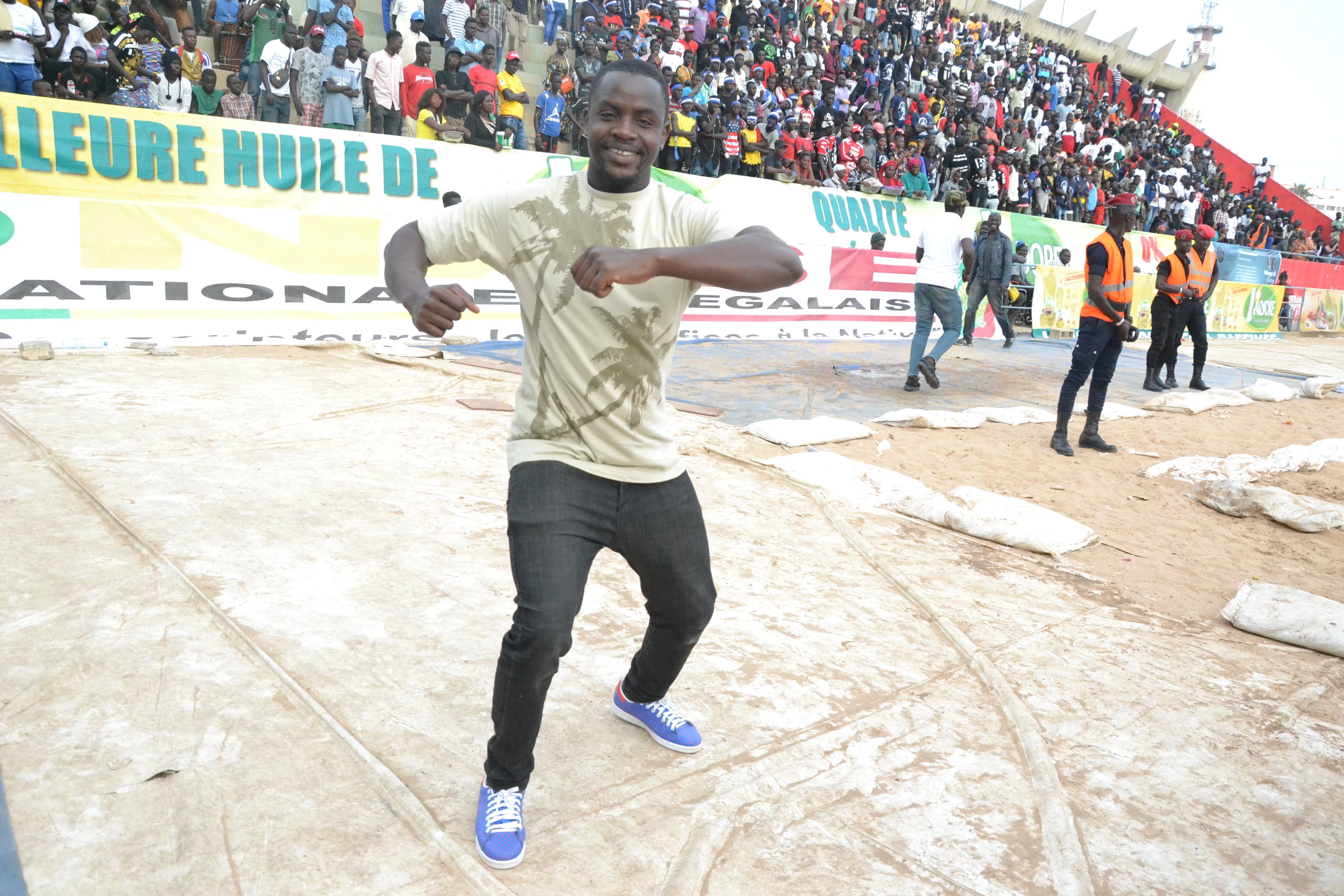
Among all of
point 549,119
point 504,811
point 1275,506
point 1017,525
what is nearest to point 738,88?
point 549,119

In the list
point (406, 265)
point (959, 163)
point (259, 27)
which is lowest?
point (406, 265)

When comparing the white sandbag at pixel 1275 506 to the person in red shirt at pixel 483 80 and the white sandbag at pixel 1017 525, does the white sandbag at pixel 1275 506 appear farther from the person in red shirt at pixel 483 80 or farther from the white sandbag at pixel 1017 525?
the person in red shirt at pixel 483 80

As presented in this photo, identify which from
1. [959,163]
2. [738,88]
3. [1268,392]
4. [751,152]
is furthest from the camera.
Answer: [959,163]

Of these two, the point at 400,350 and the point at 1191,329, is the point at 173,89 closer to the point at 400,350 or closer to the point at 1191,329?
the point at 400,350

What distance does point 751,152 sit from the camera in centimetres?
1441

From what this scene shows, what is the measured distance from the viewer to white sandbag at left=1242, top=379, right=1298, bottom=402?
32.3 ft

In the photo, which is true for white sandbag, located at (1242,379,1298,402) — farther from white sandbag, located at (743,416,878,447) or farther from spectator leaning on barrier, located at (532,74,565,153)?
spectator leaning on barrier, located at (532,74,565,153)

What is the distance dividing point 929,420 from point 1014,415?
1035mm

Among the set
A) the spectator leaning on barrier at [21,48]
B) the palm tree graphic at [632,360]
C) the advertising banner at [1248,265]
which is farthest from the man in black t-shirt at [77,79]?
the advertising banner at [1248,265]

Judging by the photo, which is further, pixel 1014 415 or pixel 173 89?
pixel 173 89

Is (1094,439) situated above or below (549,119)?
below

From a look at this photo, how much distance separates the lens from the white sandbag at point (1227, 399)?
9250 mm

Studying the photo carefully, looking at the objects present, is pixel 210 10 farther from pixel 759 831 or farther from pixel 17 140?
pixel 759 831

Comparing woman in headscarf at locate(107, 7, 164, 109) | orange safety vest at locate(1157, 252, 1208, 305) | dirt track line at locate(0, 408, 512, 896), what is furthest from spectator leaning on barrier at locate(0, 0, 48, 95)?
orange safety vest at locate(1157, 252, 1208, 305)
